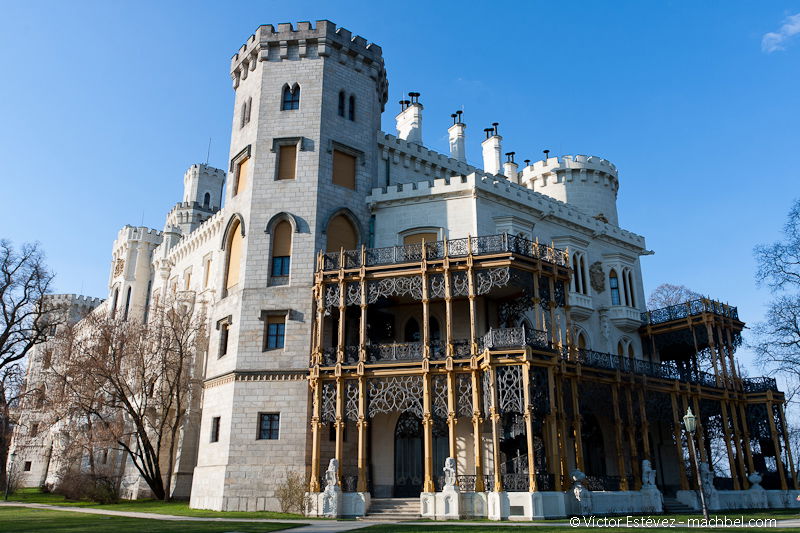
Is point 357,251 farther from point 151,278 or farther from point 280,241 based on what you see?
point 151,278

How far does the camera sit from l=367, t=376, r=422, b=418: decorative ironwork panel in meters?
24.3

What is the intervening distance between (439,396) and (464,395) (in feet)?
3.11

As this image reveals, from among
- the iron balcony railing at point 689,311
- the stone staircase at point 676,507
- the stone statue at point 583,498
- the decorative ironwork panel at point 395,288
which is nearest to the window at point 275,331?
the decorative ironwork panel at point 395,288

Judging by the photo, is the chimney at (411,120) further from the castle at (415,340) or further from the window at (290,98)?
the window at (290,98)

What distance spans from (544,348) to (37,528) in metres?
16.3

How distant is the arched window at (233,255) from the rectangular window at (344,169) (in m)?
5.21

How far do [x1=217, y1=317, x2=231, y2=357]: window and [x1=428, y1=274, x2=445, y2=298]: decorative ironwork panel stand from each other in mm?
9315

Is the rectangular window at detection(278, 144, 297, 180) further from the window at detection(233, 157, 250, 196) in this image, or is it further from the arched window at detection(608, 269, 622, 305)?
the arched window at detection(608, 269, 622, 305)

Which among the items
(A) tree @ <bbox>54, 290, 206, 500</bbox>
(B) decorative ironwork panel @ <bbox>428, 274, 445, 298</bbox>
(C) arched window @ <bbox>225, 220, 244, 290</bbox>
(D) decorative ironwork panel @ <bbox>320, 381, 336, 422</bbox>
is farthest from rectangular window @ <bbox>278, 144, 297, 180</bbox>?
(D) decorative ironwork panel @ <bbox>320, 381, 336, 422</bbox>

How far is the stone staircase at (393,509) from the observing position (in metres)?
22.6

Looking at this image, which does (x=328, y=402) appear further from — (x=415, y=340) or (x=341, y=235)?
(x=341, y=235)

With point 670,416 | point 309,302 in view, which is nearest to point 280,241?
point 309,302

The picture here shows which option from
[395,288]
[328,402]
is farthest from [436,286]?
[328,402]

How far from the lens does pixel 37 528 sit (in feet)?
55.6
